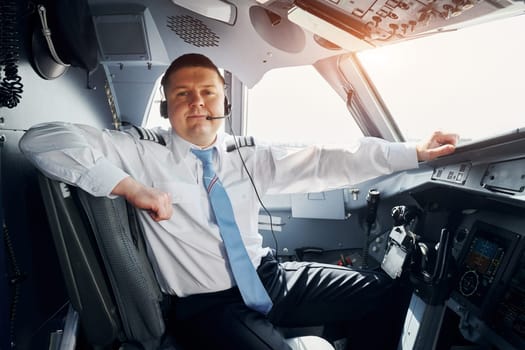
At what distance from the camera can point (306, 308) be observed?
1479mm

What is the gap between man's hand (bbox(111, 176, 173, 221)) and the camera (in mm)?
1080

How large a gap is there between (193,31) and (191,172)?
83cm

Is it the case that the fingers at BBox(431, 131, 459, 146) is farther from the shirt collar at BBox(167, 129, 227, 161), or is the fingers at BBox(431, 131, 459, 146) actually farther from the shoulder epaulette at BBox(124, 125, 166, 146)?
the shoulder epaulette at BBox(124, 125, 166, 146)

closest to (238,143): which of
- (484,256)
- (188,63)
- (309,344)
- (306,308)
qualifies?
(188,63)

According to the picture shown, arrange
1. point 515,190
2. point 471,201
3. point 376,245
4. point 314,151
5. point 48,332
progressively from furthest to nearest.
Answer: point 376,245, point 314,151, point 471,201, point 48,332, point 515,190

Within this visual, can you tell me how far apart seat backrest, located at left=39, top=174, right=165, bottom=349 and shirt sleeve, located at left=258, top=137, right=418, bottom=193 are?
668 millimetres

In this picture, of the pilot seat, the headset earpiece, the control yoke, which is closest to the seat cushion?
the pilot seat

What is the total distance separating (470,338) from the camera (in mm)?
1322

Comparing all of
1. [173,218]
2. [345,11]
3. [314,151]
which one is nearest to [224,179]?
[173,218]

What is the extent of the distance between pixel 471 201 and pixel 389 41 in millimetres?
693

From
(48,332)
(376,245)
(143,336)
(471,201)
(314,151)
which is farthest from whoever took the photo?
(376,245)

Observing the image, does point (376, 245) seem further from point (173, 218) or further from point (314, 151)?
point (173, 218)

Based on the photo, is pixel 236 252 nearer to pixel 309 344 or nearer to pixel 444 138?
pixel 309 344

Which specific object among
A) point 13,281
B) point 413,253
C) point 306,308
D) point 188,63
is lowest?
point 306,308
